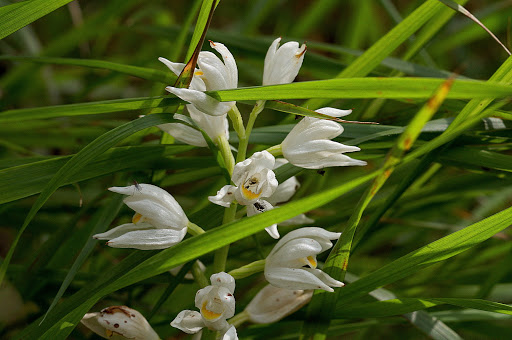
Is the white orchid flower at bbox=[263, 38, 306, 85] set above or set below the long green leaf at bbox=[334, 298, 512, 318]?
above

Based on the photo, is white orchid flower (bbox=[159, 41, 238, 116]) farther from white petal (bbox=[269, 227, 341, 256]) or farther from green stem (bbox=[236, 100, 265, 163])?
white petal (bbox=[269, 227, 341, 256])

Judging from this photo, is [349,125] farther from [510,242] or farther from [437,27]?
[510,242]

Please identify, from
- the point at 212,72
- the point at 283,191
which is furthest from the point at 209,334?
the point at 212,72

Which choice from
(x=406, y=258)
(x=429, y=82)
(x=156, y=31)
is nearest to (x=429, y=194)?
(x=406, y=258)

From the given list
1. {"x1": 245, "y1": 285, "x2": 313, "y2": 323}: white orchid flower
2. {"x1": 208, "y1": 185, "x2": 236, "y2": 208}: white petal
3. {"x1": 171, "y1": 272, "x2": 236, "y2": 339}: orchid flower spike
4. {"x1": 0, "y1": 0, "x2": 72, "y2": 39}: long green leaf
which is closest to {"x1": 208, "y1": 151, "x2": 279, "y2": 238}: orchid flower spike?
{"x1": 208, "y1": 185, "x2": 236, "y2": 208}: white petal

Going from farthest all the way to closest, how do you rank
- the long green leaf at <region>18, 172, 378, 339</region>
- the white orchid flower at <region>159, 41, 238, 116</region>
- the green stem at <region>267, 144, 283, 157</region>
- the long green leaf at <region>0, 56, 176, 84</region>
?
the long green leaf at <region>0, 56, 176, 84</region> < the green stem at <region>267, 144, 283, 157</region> < the white orchid flower at <region>159, 41, 238, 116</region> < the long green leaf at <region>18, 172, 378, 339</region>

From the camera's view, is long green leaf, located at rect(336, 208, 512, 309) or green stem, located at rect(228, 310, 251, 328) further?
green stem, located at rect(228, 310, 251, 328)
